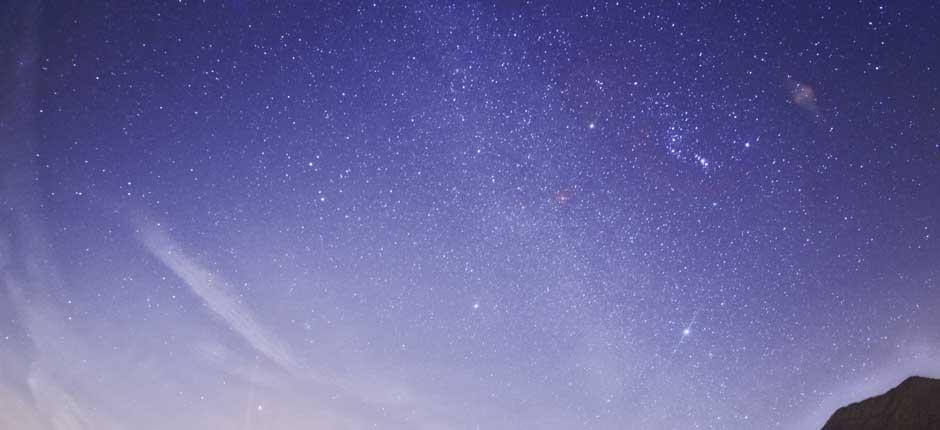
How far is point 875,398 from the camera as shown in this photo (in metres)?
30.2

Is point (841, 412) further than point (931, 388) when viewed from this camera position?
Yes

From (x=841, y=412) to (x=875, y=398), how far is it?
6.56 ft

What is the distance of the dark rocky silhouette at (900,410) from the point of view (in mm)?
26734

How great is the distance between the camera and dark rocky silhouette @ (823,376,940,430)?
2673 centimetres

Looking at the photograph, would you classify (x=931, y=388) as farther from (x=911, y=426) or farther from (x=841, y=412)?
(x=841, y=412)

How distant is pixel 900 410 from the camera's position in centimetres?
2789

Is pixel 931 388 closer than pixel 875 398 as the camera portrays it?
Yes

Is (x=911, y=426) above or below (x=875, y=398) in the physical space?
below

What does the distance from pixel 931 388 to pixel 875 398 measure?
2.76 meters

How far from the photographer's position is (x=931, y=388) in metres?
27.9

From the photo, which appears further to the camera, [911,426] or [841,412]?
[841,412]

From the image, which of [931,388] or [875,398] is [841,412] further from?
[931,388]

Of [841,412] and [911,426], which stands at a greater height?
[841,412]

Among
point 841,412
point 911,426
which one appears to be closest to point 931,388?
point 911,426
